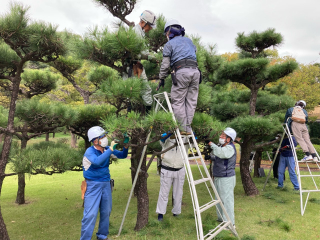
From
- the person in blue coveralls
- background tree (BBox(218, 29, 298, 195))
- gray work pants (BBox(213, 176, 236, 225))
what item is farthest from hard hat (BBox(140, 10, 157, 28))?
gray work pants (BBox(213, 176, 236, 225))

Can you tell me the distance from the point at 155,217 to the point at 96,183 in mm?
1754

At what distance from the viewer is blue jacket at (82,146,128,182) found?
3.07 m

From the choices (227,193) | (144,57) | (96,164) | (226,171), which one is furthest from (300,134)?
(96,164)

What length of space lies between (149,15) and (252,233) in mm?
3886

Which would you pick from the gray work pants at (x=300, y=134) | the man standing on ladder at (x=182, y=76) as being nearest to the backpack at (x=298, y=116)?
the gray work pants at (x=300, y=134)

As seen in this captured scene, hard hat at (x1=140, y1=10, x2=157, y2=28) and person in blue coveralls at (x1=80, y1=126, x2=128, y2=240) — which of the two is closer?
person in blue coveralls at (x1=80, y1=126, x2=128, y2=240)

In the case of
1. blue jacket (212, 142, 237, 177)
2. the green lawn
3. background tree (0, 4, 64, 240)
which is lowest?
the green lawn

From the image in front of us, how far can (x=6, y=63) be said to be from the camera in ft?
13.4

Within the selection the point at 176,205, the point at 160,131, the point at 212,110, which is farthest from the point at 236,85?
the point at 160,131

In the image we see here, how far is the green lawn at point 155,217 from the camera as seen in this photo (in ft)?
12.0

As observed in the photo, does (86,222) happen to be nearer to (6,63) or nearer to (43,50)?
(43,50)

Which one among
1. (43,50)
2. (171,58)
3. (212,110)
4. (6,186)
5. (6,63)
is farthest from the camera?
(6,186)

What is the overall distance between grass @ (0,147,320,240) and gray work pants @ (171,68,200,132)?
171cm

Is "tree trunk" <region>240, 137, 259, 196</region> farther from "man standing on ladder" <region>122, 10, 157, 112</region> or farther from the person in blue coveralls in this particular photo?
the person in blue coveralls
